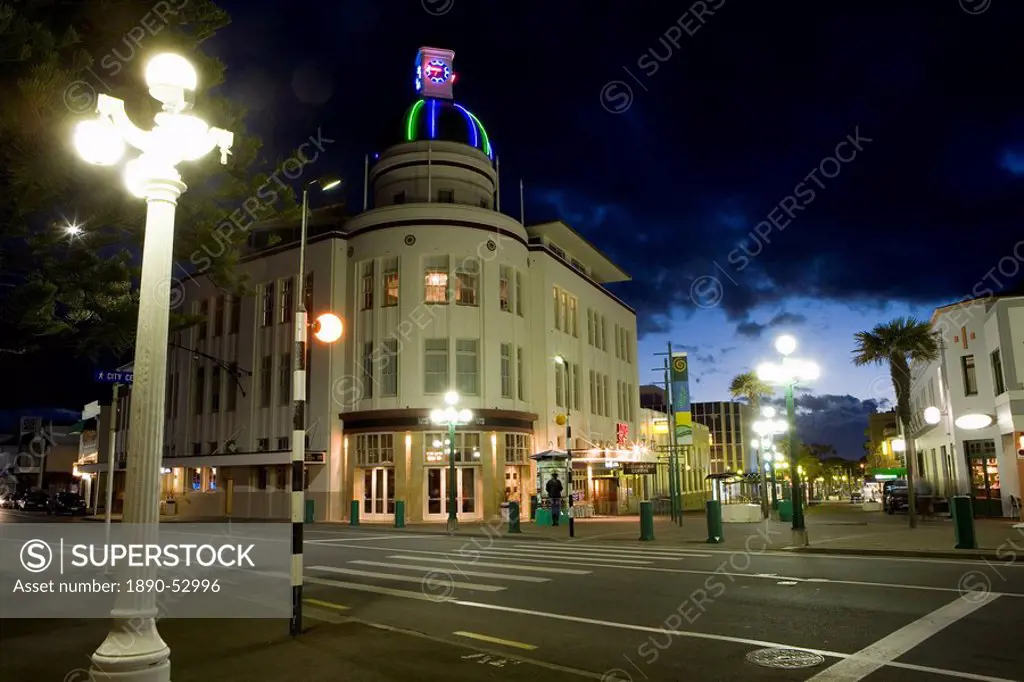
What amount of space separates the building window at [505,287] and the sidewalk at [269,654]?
93.7 feet

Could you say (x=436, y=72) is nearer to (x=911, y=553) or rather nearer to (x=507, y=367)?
(x=507, y=367)

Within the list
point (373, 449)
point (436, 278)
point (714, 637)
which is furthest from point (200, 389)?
point (714, 637)

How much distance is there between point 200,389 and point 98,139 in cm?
4109

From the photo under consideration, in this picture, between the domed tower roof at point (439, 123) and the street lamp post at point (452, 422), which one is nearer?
the street lamp post at point (452, 422)

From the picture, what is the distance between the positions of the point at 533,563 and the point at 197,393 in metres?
33.3

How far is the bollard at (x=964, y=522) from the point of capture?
1717 cm

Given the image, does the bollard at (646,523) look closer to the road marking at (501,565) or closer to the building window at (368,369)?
the road marking at (501,565)

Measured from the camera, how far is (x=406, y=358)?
117 feet

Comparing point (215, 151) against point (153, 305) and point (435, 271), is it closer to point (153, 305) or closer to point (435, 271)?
point (153, 305)

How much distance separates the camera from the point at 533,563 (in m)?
17.0

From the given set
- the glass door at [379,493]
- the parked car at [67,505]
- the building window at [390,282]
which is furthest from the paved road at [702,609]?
the parked car at [67,505]

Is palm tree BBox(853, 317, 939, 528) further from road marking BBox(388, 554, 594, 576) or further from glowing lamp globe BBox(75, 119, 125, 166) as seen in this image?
glowing lamp globe BBox(75, 119, 125, 166)

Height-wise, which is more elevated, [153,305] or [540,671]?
[153,305]

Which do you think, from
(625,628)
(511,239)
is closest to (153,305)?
(625,628)
